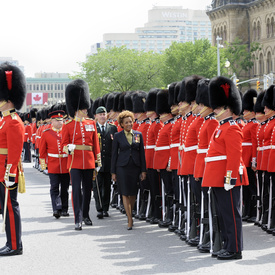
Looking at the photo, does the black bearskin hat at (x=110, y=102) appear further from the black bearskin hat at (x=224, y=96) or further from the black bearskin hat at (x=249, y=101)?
the black bearskin hat at (x=224, y=96)

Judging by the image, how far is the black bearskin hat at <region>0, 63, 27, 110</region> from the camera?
942 cm

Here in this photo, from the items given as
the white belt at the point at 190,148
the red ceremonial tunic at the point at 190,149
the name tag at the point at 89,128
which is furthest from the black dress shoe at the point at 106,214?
the white belt at the point at 190,148

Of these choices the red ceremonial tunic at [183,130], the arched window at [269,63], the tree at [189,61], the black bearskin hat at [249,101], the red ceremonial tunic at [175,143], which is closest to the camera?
the red ceremonial tunic at [183,130]

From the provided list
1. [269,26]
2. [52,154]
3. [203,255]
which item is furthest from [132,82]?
[203,255]

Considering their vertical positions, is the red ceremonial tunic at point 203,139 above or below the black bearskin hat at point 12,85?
below

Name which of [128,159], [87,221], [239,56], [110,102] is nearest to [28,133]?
[110,102]

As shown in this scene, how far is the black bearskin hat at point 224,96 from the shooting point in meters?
8.94

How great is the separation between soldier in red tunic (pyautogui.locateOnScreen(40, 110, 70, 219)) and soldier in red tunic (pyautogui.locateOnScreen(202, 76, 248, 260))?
4.88 m

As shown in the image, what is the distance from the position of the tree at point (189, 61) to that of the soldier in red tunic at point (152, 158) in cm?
5523

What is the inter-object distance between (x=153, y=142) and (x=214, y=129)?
319 centimetres

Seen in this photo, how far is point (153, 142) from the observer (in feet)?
40.6

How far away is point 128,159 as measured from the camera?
11742 millimetres

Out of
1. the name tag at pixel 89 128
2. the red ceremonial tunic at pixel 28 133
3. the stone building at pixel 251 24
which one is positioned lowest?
the red ceremonial tunic at pixel 28 133

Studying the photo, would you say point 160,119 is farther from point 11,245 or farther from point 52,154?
point 11,245
